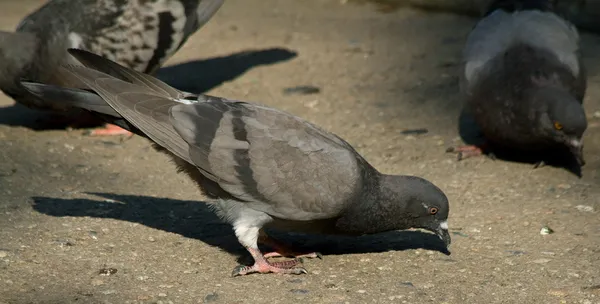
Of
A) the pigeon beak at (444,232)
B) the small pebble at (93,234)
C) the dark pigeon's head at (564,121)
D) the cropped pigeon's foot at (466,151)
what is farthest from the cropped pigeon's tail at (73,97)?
the dark pigeon's head at (564,121)

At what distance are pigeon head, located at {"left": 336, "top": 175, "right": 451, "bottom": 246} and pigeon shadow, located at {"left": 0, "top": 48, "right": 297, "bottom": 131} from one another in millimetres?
3308

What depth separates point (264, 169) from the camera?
470cm

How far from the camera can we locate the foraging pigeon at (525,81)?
6133 mm

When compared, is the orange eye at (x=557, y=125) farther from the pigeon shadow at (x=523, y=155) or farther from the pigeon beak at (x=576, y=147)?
the pigeon shadow at (x=523, y=155)

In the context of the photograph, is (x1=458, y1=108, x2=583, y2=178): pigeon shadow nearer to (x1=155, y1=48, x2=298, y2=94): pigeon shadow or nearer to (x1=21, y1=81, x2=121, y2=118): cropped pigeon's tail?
(x1=155, y1=48, x2=298, y2=94): pigeon shadow

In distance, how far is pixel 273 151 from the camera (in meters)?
4.72

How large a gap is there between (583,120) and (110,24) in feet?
11.8

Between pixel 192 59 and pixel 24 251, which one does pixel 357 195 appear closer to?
pixel 24 251

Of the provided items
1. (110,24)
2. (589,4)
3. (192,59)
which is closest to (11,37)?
(110,24)

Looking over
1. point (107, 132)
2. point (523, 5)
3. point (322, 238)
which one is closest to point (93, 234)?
point (322, 238)

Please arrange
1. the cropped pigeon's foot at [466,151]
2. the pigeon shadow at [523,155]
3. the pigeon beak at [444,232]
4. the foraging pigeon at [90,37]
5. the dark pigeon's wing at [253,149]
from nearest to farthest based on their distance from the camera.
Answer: the dark pigeon's wing at [253,149]
the pigeon beak at [444,232]
the pigeon shadow at [523,155]
the cropped pigeon's foot at [466,151]
the foraging pigeon at [90,37]

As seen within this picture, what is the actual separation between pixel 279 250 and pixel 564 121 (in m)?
2.20

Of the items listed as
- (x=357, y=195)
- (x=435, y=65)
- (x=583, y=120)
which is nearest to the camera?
(x=357, y=195)

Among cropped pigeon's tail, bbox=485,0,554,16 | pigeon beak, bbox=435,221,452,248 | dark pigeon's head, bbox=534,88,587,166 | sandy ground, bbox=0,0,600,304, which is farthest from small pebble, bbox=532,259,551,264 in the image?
cropped pigeon's tail, bbox=485,0,554,16
